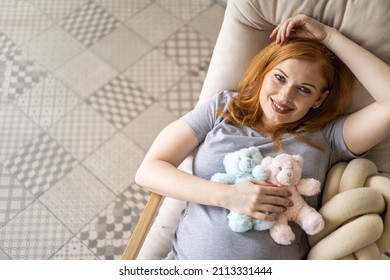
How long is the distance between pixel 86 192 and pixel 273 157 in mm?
834

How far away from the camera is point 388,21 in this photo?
3.59 ft

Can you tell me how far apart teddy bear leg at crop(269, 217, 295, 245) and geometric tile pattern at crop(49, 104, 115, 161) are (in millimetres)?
930

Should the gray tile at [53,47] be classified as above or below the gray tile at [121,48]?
below

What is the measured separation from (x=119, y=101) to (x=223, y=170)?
33.3 inches

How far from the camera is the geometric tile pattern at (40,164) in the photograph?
172 cm

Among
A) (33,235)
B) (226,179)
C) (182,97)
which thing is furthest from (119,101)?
(226,179)

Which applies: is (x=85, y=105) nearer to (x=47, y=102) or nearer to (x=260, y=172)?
(x=47, y=102)

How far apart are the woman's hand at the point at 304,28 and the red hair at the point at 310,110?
0.06 ft

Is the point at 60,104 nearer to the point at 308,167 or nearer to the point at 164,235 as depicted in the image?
the point at 164,235

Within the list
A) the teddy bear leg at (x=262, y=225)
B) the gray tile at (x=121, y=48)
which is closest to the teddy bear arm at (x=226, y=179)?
the teddy bear leg at (x=262, y=225)

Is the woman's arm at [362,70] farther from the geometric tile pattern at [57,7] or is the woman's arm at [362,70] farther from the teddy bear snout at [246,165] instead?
the geometric tile pattern at [57,7]

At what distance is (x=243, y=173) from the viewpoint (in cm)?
114

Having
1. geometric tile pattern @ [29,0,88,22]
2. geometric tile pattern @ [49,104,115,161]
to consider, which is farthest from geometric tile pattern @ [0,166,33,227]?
geometric tile pattern @ [29,0,88,22]

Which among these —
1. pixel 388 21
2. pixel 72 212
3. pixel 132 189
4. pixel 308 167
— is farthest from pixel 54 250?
pixel 388 21
